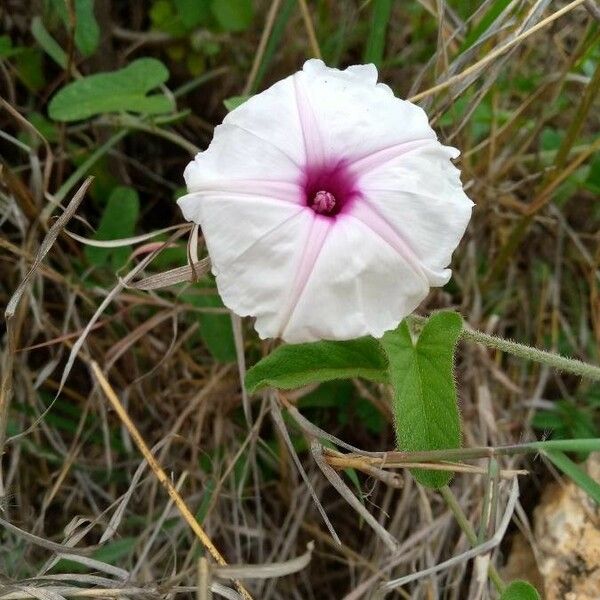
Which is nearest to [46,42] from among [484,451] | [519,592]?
[484,451]

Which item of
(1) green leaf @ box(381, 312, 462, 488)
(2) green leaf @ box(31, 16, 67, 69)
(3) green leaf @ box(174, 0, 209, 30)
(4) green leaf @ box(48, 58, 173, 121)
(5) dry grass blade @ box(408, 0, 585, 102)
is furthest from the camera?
(3) green leaf @ box(174, 0, 209, 30)

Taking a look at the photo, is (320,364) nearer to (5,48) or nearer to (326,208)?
(326,208)

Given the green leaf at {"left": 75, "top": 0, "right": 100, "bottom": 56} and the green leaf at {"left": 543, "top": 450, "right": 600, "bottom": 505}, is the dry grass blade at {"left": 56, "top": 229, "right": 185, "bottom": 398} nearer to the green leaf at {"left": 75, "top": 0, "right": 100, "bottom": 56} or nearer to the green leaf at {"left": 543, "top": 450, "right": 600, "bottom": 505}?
the green leaf at {"left": 75, "top": 0, "right": 100, "bottom": 56}

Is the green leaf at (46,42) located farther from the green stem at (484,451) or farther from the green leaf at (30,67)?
the green stem at (484,451)

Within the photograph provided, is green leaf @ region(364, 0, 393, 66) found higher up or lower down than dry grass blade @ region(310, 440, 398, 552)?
higher up

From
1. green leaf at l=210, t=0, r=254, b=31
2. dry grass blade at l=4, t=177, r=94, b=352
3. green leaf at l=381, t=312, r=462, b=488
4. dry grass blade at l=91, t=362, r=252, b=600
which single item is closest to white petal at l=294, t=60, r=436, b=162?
green leaf at l=381, t=312, r=462, b=488

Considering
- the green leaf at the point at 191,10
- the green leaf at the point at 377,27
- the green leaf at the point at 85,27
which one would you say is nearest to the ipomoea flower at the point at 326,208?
the green leaf at the point at 377,27
